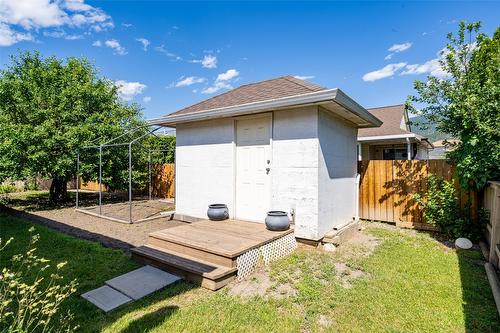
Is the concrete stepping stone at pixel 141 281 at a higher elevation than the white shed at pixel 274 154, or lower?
lower

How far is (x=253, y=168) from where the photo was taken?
5586 mm

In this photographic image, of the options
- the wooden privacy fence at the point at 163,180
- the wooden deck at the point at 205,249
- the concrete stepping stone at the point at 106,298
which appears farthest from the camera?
the wooden privacy fence at the point at 163,180

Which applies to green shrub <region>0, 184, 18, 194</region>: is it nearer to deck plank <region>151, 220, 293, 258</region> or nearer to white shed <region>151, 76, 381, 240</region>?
white shed <region>151, 76, 381, 240</region>

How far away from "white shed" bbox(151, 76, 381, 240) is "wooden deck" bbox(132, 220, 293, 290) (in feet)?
2.29

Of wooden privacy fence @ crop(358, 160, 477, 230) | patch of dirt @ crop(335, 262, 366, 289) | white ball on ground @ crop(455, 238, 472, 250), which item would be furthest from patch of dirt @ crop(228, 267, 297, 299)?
wooden privacy fence @ crop(358, 160, 477, 230)

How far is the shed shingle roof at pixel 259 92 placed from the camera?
17.1ft

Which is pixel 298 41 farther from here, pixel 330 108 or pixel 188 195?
pixel 188 195

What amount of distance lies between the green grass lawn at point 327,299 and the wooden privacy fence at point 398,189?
1729mm

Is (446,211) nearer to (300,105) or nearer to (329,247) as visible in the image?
(329,247)

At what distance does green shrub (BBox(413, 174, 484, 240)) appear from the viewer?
212 inches

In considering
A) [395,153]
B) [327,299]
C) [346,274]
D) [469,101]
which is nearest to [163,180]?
[346,274]

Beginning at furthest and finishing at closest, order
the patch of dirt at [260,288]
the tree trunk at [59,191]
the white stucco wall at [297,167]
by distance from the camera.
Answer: the tree trunk at [59,191] → the white stucco wall at [297,167] → the patch of dirt at [260,288]

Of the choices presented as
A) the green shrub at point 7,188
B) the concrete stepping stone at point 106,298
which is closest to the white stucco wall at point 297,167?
the concrete stepping stone at point 106,298

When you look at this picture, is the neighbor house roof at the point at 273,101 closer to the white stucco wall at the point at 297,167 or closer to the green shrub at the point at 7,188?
the white stucco wall at the point at 297,167
